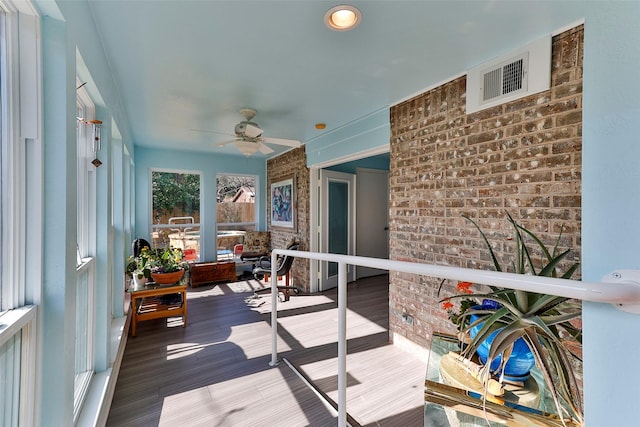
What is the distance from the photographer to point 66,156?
1.14 m

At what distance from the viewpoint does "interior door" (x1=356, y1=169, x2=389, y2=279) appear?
559 centimetres

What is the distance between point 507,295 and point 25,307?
177cm

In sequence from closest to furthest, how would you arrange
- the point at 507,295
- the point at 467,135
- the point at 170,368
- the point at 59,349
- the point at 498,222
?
the point at 507,295, the point at 59,349, the point at 498,222, the point at 467,135, the point at 170,368

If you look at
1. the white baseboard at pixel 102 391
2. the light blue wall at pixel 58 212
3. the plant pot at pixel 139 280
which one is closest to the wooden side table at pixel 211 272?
the plant pot at pixel 139 280

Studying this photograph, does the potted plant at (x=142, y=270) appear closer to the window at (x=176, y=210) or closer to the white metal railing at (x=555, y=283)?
the window at (x=176, y=210)

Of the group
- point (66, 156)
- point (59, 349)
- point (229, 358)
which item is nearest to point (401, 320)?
point (229, 358)

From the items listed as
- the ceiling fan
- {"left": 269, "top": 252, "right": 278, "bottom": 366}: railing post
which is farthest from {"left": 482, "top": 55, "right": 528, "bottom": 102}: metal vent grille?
{"left": 269, "top": 252, "right": 278, "bottom": 366}: railing post

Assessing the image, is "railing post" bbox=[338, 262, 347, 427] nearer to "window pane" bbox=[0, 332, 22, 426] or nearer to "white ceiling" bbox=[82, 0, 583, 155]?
"window pane" bbox=[0, 332, 22, 426]

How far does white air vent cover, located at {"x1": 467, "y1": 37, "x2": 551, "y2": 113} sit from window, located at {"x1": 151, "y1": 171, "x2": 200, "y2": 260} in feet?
16.5

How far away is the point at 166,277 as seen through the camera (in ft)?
10.2

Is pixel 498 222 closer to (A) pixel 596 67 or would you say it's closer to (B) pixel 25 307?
(A) pixel 596 67

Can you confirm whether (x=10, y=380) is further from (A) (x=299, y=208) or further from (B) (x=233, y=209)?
(B) (x=233, y=209)

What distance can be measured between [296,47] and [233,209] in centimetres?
447

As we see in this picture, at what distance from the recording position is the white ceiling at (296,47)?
5.04ft
